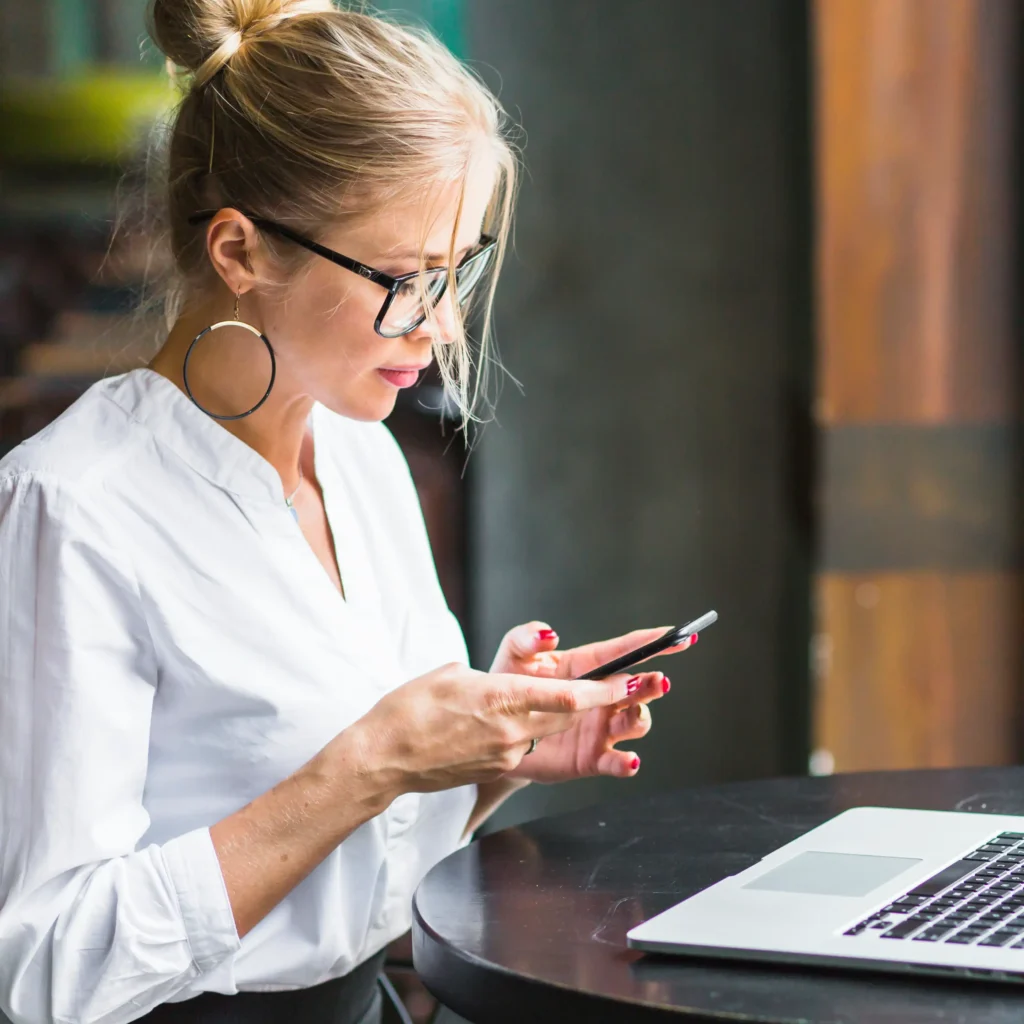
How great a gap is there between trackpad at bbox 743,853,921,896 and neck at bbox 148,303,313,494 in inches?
24.8

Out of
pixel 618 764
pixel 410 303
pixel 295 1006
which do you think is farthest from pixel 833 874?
pixel 410 303

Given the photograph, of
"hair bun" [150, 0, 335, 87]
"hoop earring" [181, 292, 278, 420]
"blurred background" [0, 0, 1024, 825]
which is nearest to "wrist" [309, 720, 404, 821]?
"hoop earring" [181, 292, 278, 420]

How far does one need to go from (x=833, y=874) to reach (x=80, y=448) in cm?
69

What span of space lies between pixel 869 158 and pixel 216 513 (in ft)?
5.71

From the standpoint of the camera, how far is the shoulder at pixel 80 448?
3.78 ft

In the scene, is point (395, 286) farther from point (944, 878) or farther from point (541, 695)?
point (944, 878)

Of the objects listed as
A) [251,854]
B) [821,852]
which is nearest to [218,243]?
[251,854]

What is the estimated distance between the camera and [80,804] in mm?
1064

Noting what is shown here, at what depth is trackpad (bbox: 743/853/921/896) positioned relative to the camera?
37.0 inches

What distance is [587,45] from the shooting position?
2867 mm

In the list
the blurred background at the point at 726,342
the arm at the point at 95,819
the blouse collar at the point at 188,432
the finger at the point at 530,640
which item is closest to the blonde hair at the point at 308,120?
the blouse collar at the point at 188,432

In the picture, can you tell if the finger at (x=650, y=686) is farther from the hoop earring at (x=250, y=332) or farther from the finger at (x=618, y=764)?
the hoop earring at (x=250, y=332)

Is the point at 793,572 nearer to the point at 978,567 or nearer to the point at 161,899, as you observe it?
the point at 978,567

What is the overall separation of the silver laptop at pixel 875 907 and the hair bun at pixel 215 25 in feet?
2.80
